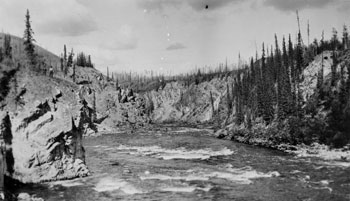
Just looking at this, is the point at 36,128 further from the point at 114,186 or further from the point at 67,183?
the point at 114,186

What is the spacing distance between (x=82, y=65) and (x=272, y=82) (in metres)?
119

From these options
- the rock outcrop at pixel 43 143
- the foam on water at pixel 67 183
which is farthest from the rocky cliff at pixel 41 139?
the foam on water at pixel 67 183

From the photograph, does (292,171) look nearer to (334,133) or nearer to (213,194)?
(213,194)

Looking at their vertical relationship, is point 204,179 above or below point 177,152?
below

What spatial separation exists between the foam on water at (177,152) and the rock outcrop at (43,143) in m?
19.8

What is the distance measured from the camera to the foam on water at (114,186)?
1468 inches

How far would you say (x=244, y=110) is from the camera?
362ft

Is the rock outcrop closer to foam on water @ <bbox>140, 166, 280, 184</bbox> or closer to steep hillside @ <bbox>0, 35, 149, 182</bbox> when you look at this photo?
steep hillside @ <bbox>0, 35, 149, 182</bbox>

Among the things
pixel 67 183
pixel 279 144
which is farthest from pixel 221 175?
pixel 279 144

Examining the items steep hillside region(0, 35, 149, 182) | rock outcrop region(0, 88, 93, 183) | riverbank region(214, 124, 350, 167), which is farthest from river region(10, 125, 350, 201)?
riverbank region(214, 124, 350, 167)

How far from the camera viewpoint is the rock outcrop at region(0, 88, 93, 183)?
3806 cm

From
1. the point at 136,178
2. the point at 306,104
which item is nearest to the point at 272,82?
the point at 306,104

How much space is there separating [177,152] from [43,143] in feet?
100

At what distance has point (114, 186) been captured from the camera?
39.0 m
